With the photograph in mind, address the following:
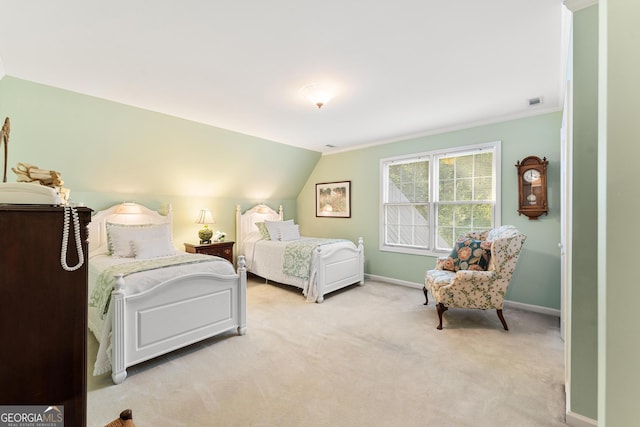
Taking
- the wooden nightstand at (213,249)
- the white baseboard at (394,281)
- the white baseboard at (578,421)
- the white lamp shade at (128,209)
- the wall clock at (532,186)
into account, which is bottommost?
the white baseboard at (578,421)

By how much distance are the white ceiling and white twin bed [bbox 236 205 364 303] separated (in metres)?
1.93

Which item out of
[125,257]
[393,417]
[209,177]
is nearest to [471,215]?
[393,417]

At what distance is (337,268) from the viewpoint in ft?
13.6

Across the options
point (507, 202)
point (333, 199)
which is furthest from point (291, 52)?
point (333, 199)

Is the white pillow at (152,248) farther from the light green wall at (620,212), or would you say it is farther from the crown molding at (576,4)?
the crown molding at (576,4)

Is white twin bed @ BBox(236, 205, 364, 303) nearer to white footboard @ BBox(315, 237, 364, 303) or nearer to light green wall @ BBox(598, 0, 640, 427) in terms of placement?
white footboard @ BBox(315, 237, 364, 303)

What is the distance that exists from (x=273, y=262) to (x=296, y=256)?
58 centimetres

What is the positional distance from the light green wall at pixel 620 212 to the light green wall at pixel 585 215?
1.06 meters

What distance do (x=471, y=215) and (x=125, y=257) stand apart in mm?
4437

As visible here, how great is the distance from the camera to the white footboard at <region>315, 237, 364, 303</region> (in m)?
3.84

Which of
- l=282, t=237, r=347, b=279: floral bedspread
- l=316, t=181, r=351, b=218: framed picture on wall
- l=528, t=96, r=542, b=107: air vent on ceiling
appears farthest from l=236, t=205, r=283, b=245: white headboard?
l=528, t=96, r=542, b=107: air vent on ceiling

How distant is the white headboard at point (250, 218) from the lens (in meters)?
5.21

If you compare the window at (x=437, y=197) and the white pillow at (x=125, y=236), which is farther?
the window at (x=437, y=197)

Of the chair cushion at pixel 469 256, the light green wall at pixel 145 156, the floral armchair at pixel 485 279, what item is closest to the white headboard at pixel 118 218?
the light green wall at pixel 145 156
